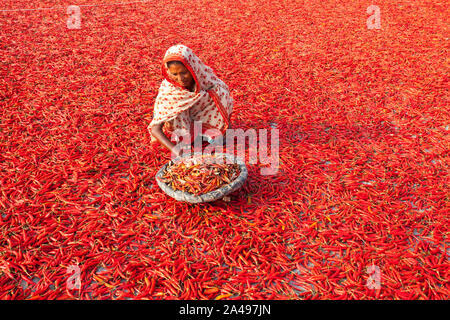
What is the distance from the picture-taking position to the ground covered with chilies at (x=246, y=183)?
8.38ft

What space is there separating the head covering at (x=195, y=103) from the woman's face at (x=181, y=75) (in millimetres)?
53

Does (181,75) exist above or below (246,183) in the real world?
above

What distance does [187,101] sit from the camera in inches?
147

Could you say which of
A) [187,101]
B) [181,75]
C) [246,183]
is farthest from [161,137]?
[246,183]

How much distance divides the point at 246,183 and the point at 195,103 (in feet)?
3.74

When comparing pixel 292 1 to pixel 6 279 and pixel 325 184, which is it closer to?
pixel 325 184

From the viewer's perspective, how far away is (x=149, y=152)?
3945 millimetres

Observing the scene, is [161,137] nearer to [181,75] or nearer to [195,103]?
[195,103]

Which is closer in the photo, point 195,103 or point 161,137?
point 161,137

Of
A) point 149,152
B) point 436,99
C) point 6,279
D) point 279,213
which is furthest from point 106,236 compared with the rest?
point 436,99

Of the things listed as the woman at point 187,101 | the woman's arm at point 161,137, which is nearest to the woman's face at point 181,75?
the woman at point 187,101

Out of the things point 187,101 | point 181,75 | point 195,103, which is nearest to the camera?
point 181,75

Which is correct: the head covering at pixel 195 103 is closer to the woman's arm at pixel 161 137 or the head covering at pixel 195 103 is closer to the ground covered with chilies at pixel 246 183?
the woman's arm at pixel 161 137

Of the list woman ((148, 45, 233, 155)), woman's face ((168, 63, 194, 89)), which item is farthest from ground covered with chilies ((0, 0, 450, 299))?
woman's face ((168, 63, 194, 89))
